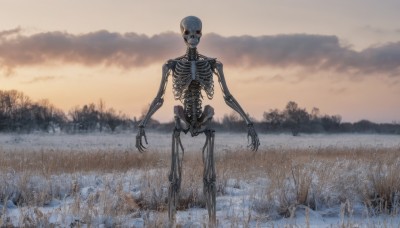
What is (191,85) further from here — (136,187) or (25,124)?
(25,124)

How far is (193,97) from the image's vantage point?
19.6 ft

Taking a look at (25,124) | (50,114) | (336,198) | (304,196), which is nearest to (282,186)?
(304,196)

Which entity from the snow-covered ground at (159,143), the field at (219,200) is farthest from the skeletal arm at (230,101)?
the snow-covered ground at (159,143)

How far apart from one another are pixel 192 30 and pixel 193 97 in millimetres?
839

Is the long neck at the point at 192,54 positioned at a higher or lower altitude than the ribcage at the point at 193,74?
higher

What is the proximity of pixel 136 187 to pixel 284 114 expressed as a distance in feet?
222

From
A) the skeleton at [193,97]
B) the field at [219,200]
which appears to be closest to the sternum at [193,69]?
the skeleton at [193,97]

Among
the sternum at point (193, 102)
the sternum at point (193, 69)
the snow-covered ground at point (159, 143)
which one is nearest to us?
the sternum at point (193, 69)

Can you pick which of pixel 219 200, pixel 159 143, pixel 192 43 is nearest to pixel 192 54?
pixel 192 43

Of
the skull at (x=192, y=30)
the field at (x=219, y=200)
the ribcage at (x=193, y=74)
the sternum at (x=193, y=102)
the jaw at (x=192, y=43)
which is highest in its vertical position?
the skull at (x=192, y=30)

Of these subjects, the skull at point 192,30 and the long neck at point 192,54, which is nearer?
the skull at point 192,30

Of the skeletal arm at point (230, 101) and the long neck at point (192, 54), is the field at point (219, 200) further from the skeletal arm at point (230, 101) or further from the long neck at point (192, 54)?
the long neck at point (192, 54)

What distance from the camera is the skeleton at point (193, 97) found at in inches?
232

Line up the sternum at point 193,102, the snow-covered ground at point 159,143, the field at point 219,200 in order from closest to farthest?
the sternum at point 193,102, the field at point 219,200, the snow-covered ground at point 159,143
